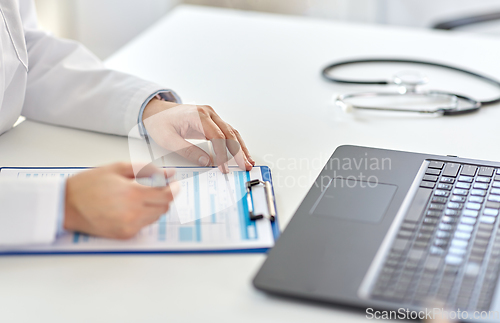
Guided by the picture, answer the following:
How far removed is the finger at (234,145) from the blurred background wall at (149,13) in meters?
1.88

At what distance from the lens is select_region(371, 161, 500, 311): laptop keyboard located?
44 centimetres

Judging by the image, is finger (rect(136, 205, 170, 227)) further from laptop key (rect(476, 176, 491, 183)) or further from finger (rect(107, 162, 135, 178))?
laptop key (rect(476, 176, 491, 183))

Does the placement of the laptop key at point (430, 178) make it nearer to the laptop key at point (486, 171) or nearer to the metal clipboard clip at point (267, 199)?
the laptop key at point (486, 171)

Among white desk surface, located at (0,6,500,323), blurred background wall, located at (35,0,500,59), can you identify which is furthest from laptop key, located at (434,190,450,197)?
blurred background wall, located at (35,0,500,59)

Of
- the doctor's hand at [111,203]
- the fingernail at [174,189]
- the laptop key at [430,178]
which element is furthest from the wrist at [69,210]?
the laptop key at [430,178]

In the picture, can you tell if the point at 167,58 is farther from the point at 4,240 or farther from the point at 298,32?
the point at 4,240

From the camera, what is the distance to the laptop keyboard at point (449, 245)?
1.44 ft

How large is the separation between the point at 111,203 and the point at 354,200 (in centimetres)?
28

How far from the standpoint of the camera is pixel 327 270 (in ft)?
1.55

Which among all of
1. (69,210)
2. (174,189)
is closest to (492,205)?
(174,189)

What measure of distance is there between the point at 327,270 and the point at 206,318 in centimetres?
12

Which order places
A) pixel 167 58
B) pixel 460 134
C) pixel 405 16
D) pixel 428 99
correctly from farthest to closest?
pixel 405 16
pixel 167 58
pixel 428 99
pixel 460 134

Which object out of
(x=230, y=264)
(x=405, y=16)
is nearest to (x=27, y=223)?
(x=230, y=264)

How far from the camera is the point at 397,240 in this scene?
51 cm
